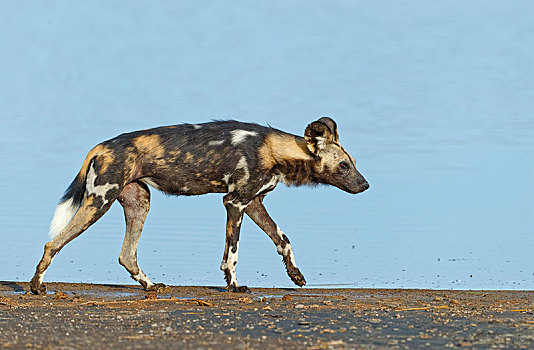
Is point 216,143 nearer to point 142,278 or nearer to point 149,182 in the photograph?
point 149,182

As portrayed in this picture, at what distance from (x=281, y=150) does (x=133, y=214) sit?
183 centimetres

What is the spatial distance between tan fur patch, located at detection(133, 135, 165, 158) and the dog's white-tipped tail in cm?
92

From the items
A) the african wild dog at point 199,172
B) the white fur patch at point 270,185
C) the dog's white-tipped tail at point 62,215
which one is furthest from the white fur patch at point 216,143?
the dog's white-tipped tail at point 62,215

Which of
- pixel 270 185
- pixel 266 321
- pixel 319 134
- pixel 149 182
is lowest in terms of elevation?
pixel 266 321

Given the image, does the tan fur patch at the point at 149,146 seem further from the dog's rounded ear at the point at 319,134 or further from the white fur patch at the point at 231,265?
the dog's rounded ear at the point at 319,134

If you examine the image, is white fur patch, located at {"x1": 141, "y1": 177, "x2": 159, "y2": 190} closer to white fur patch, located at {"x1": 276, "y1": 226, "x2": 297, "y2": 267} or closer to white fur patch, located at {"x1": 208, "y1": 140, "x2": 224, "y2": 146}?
white fur patch, located at {"x1": 208, "y1": 140, "x2": 224, "y2": 146}

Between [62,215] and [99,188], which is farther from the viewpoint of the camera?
[62,215]

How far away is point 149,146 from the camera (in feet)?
30.2

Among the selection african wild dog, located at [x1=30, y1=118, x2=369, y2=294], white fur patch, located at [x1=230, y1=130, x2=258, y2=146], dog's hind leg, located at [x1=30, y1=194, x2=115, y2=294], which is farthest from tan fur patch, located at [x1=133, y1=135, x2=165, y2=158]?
white fur patch, located at [x1=230, y1=130, x2=258, y2=146]

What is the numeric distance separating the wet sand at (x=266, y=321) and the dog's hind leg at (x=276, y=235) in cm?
88

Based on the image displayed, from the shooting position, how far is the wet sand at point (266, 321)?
205 inches

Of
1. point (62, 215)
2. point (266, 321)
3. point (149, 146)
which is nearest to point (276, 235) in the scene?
point (149, 146)

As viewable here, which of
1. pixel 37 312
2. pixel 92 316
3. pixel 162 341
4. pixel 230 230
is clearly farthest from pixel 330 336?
pixel 230 230

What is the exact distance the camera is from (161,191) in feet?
31.1
